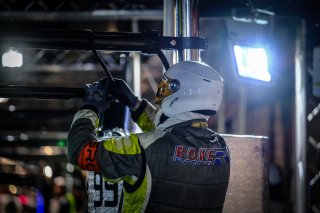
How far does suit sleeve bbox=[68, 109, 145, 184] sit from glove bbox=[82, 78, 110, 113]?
236mm

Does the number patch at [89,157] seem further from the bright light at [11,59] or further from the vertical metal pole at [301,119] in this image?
the vertical metal pole at [301,119]

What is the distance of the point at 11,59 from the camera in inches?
143

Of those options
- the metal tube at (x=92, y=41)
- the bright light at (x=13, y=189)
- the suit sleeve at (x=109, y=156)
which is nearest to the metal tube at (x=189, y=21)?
the metal tube at (x=92, y=41)

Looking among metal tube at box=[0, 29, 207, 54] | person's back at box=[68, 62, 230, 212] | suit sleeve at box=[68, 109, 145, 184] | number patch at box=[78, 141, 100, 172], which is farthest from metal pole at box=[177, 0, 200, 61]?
number patch at box=[78, 141, 100, 172]

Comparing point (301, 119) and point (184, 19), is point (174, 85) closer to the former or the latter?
point (184, 19)

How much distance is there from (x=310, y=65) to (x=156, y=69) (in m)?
5.12

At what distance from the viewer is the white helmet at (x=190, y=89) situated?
2.99m

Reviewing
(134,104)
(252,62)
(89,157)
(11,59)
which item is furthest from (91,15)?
(89,157)

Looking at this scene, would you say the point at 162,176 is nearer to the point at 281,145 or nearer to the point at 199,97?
the point at 199,97

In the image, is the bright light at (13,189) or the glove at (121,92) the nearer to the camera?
the glove at (121,92)

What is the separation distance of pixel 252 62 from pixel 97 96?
4788 mm

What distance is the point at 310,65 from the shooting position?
6.96 meters

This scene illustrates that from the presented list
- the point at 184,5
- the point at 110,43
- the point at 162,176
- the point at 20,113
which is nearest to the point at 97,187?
the point at 162,176

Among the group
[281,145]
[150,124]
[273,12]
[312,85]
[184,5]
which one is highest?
[273,12]
